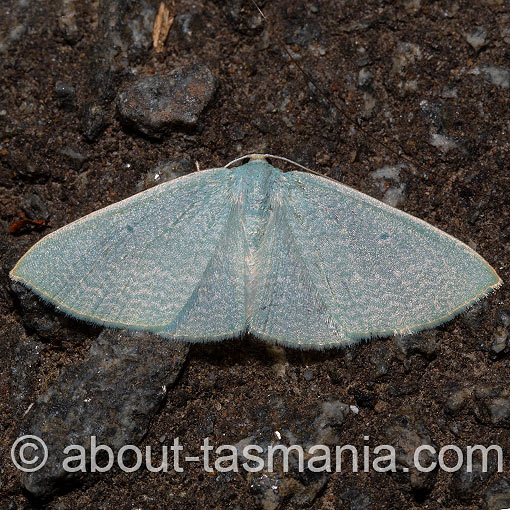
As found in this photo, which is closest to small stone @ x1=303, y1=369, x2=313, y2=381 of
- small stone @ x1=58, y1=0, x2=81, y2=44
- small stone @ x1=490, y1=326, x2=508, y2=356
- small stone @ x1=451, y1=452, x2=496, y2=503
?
small stone @ x1=451, y1=452, x2=496, y2=503

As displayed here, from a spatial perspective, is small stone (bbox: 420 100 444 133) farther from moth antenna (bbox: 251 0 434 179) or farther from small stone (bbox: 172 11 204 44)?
small stone (bbox: 172 11 204 44)

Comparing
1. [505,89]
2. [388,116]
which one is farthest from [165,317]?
[505,89]

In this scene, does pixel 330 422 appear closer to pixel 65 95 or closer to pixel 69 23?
pixel 65 95

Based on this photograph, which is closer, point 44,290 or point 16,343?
point 44,290

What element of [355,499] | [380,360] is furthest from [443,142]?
[355,499]

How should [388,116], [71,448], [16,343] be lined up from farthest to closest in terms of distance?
[388,116], [16,343], [71,448]

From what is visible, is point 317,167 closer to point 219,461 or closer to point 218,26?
point 218,26
